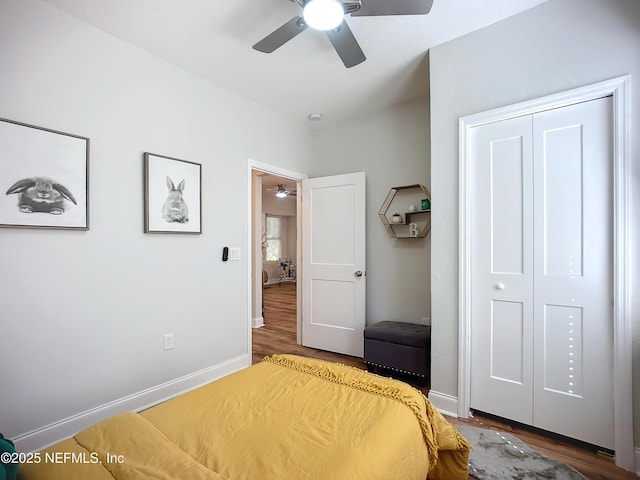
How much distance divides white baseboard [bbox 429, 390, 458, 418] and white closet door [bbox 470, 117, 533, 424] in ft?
0.48

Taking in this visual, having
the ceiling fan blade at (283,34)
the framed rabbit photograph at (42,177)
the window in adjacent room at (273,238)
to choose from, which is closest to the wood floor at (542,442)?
the framed rabbit photograph at (42,177)

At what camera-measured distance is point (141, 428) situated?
1150 mm

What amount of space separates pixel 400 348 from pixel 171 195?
7.77 feet

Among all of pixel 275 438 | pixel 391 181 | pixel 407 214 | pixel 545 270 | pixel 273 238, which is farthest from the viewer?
pixel 273 238

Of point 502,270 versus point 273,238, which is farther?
point 273,238

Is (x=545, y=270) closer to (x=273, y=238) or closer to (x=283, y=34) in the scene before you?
(x=283, y=34)

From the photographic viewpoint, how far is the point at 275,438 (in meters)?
1.15

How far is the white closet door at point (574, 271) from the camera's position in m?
1.82

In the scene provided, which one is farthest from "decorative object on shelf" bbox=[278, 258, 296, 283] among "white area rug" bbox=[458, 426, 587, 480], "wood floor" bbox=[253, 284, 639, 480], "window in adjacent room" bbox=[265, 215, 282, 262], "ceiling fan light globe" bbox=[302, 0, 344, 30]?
"ceiling fan light globe" bbox=[302, 0, 344, 30]

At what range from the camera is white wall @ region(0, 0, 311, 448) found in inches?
71.7

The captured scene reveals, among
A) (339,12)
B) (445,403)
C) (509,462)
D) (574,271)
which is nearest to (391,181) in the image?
(574,271)

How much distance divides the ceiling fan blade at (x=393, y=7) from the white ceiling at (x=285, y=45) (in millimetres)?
420

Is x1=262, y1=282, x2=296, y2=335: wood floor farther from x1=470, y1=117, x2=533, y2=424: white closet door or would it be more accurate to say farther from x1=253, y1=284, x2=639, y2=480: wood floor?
x1=470, y1=117, x2=533, y2=424: white closet door

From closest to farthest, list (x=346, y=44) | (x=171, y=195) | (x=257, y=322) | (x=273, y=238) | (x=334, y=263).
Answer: (x=346, y=44) → (x=171, y=195) → (x=334, y=263) → (x=257, y=322) → (x=273, y=238)
